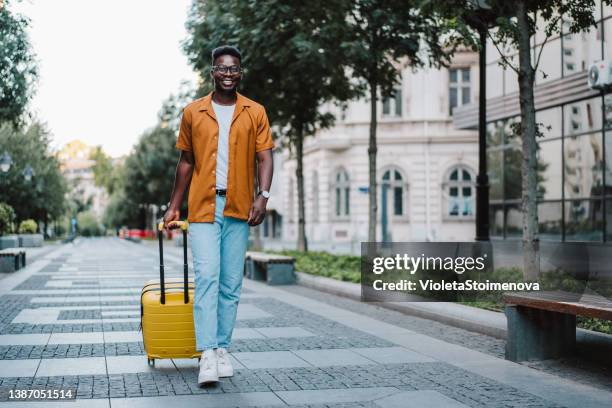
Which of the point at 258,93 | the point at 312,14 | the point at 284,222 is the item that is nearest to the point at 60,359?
the point at 312,14

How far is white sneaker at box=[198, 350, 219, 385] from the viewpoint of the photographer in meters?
5.55

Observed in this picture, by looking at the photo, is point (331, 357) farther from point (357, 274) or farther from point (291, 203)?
point (291, 203)

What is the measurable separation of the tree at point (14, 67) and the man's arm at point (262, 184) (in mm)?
10043

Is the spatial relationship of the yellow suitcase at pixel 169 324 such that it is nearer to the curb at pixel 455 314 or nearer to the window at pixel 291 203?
the curb at pixel 455 314

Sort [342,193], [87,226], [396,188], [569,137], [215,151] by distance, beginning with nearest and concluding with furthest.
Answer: [215,151]
[569,137]
[396,188]
[342,193]
[87,226]

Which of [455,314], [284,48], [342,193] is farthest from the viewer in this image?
[342,193]

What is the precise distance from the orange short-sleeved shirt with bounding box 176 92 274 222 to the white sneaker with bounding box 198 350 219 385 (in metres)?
0.91

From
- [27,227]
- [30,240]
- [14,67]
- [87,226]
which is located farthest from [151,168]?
[87,226]

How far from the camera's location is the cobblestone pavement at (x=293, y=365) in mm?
5426

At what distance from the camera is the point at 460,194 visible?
44188 mm

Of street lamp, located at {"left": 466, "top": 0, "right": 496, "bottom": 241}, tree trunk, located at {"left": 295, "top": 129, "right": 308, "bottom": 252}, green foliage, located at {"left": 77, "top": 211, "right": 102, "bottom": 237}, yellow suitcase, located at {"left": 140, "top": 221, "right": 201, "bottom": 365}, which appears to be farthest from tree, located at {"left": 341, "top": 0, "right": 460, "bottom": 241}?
green foliage, located at {"left": 77, "top": 211, "right": 102, "bottom": 237}

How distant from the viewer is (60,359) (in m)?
6.84

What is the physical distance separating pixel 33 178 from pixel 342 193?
16.5 m

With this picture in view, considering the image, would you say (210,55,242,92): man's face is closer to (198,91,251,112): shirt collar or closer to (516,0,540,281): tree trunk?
(198,91,251,112): shirt collar
